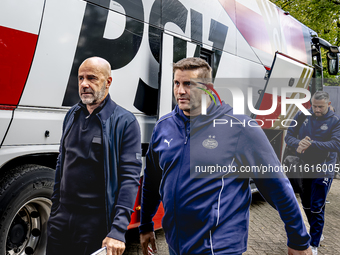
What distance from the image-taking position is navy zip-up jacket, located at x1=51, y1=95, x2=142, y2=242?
2.37 metres

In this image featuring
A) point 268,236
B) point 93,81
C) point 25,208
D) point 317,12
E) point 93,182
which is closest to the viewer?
point 93,182

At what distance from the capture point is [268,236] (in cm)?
484

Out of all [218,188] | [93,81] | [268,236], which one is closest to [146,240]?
[218,188]

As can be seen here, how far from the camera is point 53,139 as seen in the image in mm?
2621

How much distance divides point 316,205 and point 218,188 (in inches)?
111

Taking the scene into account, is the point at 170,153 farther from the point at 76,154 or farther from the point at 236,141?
the point at 76,154

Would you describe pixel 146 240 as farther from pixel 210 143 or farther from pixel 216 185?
pixel 210 143

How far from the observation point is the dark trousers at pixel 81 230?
2.37 metres

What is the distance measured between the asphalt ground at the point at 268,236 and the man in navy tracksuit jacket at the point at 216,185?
2.27m

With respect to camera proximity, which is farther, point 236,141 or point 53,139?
point 53,139

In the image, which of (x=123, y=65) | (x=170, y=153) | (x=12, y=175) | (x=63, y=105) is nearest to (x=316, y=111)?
(x=123, y=65)

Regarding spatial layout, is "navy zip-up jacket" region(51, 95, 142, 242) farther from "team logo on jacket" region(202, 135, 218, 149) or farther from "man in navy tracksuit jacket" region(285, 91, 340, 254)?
"man in navy tracksuit jacket" region(285, 91, 340, 254)

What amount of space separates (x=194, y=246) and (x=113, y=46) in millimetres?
1876

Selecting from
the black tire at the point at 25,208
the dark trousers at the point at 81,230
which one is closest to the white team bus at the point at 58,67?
the black tire at the point at 25,208
